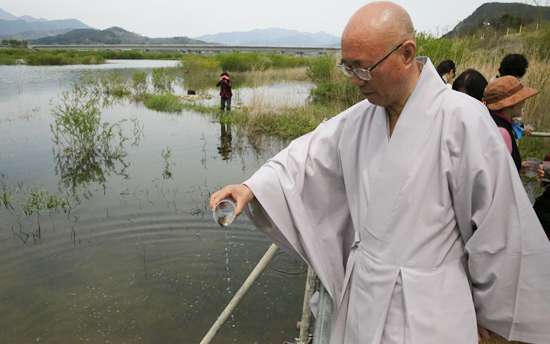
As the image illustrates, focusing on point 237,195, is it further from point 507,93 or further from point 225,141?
point 225,141

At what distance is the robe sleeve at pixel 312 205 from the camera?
1807 mm

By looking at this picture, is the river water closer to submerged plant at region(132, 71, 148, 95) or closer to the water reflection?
the water reflection

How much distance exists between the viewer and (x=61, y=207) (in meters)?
6.43

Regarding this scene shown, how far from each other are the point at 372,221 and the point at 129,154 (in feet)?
29.0

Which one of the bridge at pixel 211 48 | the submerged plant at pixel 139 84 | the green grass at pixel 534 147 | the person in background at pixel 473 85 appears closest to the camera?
the person in background at pixel 473 85

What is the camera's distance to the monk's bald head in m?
1.41

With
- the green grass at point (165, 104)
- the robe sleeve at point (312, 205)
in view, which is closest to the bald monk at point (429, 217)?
the robe sleeve at point (312, 205)

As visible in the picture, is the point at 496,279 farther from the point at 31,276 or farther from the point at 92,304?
the point at 31,276

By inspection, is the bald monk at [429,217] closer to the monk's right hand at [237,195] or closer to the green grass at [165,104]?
the monk's right hand at [237,195]

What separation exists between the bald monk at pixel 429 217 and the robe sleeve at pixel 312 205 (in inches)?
8.2

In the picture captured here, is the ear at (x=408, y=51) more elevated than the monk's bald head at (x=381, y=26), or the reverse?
the monk's bald head at (x=381, y=26)

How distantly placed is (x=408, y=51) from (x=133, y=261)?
445cm

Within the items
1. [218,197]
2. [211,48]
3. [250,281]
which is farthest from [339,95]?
[211,48]

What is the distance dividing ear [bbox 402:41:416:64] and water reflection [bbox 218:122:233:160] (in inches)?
320
